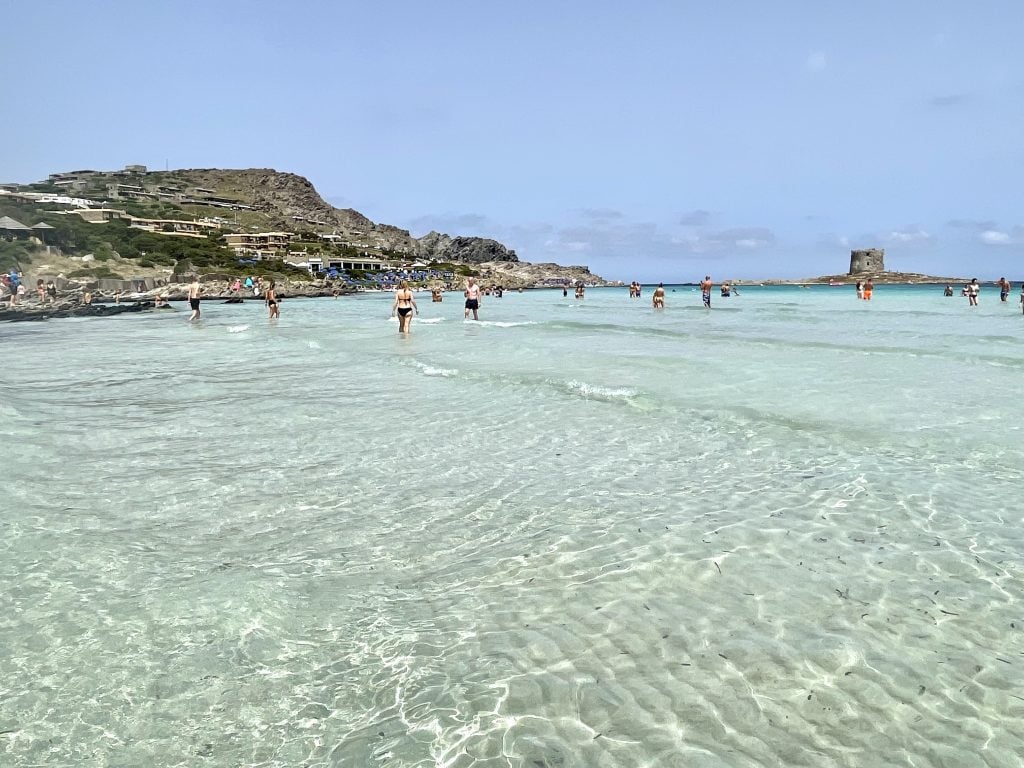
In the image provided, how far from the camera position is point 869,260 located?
15875 cm

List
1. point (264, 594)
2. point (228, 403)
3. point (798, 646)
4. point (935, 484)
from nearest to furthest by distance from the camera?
point (798, 646), point (264, 594), point (935, 484), point (228, 403)

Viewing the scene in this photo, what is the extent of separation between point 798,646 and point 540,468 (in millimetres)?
4125

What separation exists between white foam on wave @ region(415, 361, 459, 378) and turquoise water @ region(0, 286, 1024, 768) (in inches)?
177

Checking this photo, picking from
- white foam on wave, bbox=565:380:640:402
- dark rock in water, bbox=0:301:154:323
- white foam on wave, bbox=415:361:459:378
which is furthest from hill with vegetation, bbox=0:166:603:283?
white foam on wave, bbox=565:380:640:402

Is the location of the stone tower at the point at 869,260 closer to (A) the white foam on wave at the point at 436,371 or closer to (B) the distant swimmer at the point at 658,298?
(B) the distant swimmer at the point at 658,298

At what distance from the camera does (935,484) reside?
6.86 meters

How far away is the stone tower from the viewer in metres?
158

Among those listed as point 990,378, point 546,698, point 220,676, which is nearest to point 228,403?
point 220,676

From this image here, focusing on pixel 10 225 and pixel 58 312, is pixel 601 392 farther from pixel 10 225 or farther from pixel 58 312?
pixel 10 225

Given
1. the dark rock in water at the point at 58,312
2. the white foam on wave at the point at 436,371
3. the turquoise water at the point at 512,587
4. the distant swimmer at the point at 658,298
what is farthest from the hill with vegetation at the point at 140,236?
the turquoise water at the point at 512,587

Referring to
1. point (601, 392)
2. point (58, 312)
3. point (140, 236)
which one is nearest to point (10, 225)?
point (140, 236)

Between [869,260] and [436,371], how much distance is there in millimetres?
170546

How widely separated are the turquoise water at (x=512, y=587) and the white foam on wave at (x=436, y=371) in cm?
451

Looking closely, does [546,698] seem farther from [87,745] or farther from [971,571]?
[971,571]
